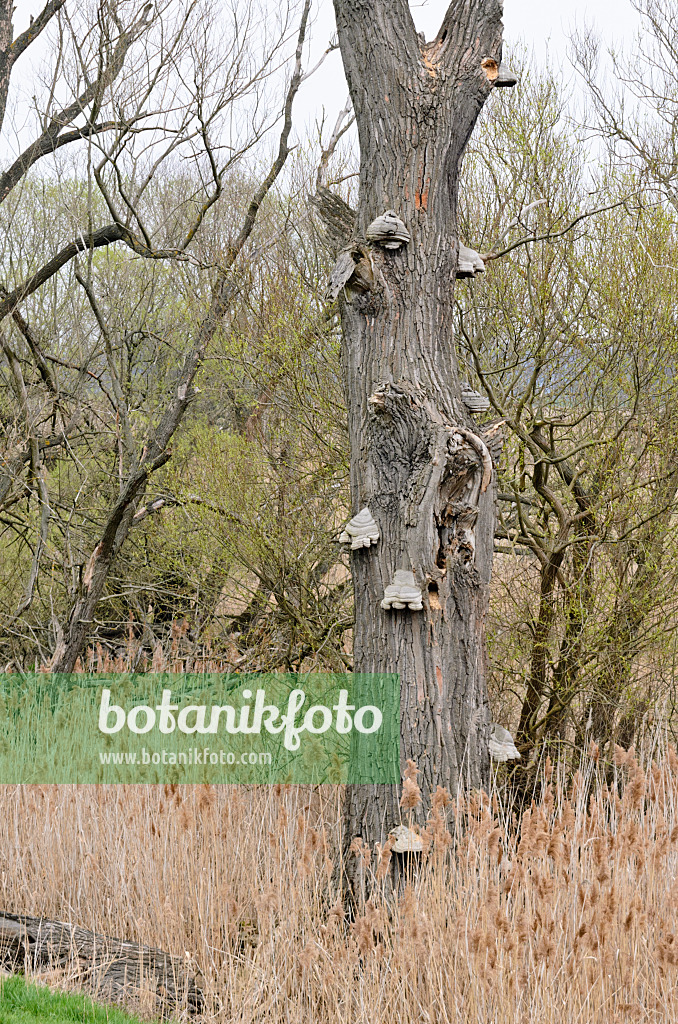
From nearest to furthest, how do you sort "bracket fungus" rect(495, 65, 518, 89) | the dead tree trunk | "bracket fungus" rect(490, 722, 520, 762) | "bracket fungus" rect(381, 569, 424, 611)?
"bracket fungus" rect(381, 569, 424, 611)
the dead tree trunk
"bracket fungus" rect(490, 722, 520, 762)
"bracket fungus" rect(495, 65, 518, 89)

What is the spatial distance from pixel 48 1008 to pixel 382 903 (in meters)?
1.19

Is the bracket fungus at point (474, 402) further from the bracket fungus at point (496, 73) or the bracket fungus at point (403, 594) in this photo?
the bracket fungus at point (496, 73)

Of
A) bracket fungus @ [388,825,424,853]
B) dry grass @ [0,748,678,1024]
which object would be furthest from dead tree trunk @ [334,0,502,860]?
dry grass @ [0,748,678,1024]

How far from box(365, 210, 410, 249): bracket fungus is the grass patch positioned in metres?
2.92

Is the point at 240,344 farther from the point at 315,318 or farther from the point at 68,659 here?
the point at 68,659

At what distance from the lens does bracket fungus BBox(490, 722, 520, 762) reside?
11.7 feet

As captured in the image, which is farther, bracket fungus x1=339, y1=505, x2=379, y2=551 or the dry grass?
bracket fungus x1=339, y1=505, x2=379, y2=551

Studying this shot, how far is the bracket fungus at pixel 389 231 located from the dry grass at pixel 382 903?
80.7 inches

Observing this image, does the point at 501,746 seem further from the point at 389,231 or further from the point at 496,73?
the point at 496,73

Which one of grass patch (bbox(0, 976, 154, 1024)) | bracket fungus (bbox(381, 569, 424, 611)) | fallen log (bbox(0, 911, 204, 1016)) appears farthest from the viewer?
bracket fungus (bbox(381, 569, 424, 611))
